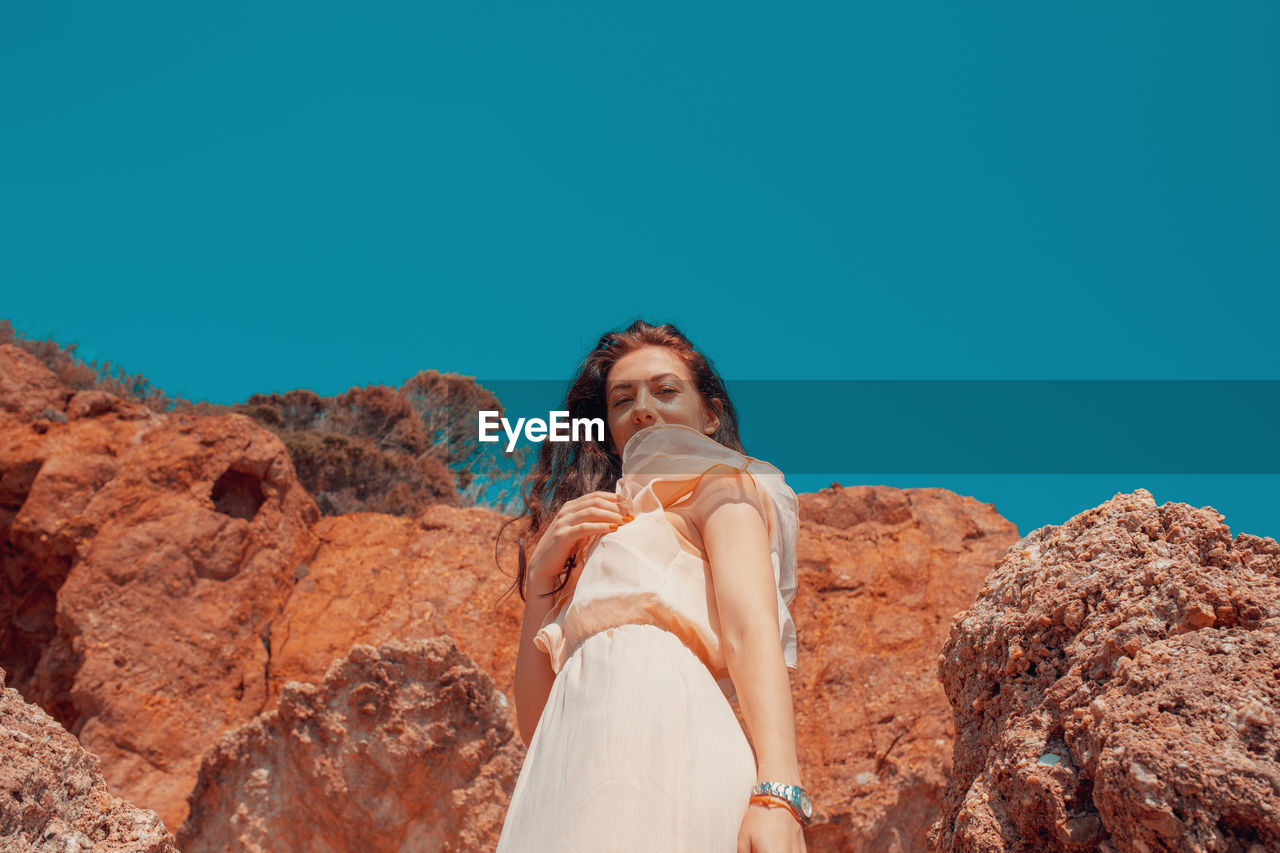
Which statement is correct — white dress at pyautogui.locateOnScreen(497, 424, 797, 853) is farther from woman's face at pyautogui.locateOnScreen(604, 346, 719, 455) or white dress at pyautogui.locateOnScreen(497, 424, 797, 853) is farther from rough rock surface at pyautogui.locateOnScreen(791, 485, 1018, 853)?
rough rock surface at pyautogui.locateOnScreen(791, 485, 1018, 853)

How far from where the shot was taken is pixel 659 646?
2.33m

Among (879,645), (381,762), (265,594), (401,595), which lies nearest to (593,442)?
(381,762)

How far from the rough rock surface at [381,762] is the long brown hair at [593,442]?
1.12m

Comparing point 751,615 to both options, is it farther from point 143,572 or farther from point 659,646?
point 143,572

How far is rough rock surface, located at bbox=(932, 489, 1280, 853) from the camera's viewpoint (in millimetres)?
1519

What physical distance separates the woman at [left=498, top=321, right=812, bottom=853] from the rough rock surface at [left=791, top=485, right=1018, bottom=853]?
280 centimetres

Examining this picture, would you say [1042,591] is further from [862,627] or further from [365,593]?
[365,593]

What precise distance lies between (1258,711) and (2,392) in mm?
7691

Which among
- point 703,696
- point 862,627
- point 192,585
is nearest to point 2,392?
point 192,585

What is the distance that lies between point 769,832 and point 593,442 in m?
1.60

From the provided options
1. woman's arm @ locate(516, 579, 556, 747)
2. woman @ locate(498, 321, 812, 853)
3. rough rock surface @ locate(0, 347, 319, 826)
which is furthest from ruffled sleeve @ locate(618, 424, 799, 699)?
rough rock surface @ locate(0, 347, 319, 826)

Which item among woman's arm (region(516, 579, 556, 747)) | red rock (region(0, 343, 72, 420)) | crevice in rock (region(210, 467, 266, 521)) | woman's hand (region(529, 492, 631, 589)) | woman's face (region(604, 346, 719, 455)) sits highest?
red rock (region(0, 343, 72, 420))

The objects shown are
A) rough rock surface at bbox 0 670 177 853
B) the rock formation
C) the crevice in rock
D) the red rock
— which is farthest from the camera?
the red rock

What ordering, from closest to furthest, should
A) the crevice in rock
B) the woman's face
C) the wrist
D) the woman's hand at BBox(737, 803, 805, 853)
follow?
the woman's hand at BBox(737, 803, 805, 853) < the wrist < the woman's face < the crevice in rock
